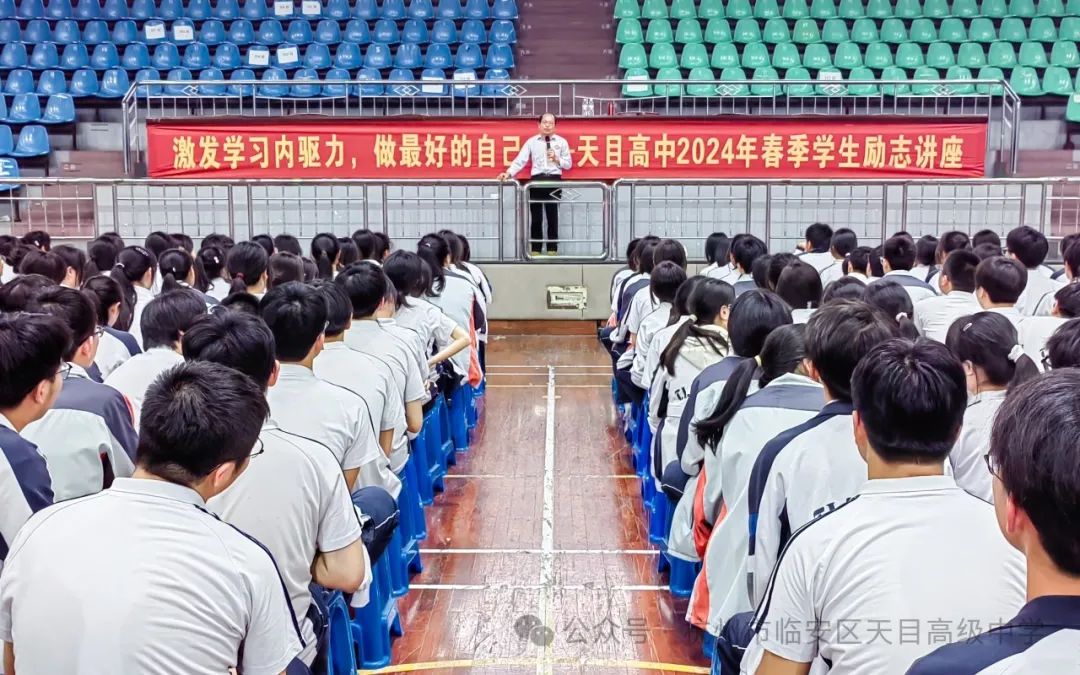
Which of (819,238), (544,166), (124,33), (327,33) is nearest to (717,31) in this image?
(544,166)

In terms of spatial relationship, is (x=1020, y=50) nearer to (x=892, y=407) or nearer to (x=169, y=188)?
(x=169, y=188)

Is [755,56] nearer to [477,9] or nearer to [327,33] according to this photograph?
[477,9]

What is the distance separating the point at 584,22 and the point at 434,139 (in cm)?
439

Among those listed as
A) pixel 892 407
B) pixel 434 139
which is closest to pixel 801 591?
pixel 892 407

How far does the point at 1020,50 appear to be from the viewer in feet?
38.9

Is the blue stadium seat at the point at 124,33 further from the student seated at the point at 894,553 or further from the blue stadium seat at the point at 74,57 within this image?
the student seated at the point at 894,553

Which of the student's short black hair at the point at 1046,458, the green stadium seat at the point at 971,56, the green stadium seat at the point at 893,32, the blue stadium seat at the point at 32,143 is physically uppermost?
the green stadium seat at the point at 893,32

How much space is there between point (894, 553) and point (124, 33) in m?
12.7

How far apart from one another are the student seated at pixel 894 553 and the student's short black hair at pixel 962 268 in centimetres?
285

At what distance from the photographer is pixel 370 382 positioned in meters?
3.15

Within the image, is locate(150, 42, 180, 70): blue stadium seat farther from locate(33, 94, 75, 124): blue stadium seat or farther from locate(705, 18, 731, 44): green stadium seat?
locate(705, 18, 731, 44): green stadium seat

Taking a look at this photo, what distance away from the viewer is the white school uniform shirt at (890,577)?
147cm

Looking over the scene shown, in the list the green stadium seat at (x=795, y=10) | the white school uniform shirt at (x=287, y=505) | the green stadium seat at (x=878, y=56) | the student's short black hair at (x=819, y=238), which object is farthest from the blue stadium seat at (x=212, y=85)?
the white school uniform shirt at (x=287, y=505)

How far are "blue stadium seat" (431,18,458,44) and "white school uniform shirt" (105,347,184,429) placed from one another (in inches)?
384
